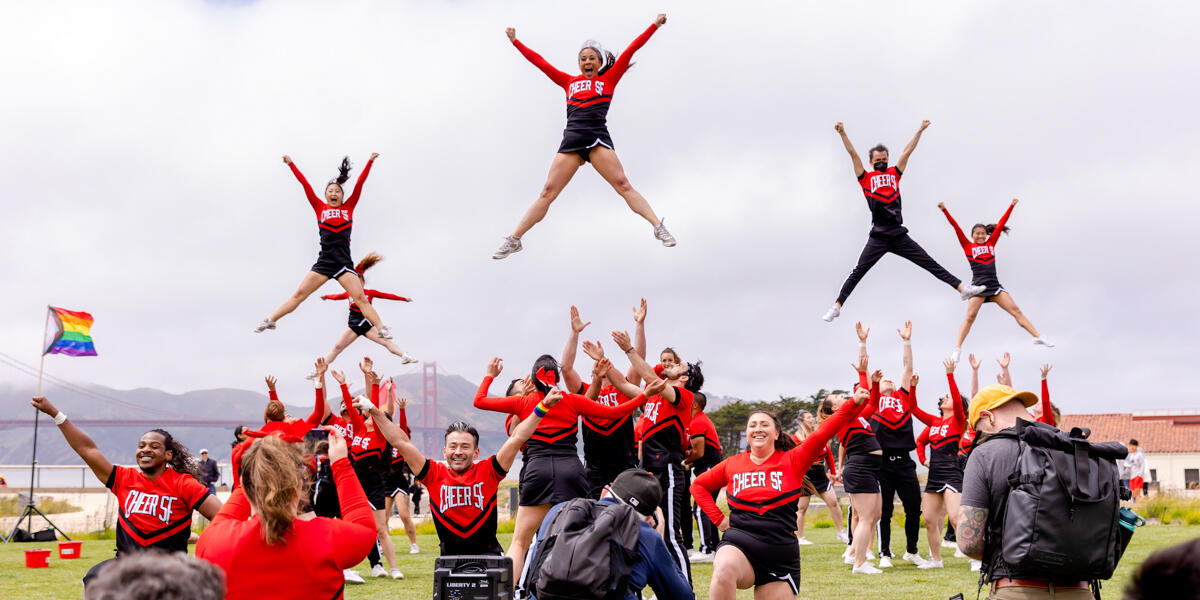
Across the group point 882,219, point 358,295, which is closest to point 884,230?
point 882,219

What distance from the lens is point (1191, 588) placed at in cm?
208

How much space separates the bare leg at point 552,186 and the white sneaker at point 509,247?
51 millimetres

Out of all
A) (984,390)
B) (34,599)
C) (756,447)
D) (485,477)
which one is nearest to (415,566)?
(34,599)

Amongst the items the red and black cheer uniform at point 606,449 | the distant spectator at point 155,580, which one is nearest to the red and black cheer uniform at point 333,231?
the red and black cheer uniform at point 606,449

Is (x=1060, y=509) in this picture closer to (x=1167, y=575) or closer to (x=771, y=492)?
(x=771, y=492)

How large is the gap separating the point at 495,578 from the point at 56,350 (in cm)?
1848

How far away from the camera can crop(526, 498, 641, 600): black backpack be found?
4129 millimetres

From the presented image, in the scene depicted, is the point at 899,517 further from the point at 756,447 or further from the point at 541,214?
the point at 756,447

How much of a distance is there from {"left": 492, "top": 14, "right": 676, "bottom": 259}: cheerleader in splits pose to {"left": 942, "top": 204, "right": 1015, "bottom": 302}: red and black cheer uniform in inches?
222

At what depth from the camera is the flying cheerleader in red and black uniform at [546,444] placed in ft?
25.4

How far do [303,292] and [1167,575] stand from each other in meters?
11.9

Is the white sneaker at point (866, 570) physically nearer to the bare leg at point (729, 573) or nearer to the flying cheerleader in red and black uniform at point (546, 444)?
the flying cheerleader in red and black uniform at point (546, 444)

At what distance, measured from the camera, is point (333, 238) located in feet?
41.5

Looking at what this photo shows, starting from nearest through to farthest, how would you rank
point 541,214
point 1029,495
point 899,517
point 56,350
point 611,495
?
point 1029,495
point 611,495
point 541,214
point 56,350
point 899,517
